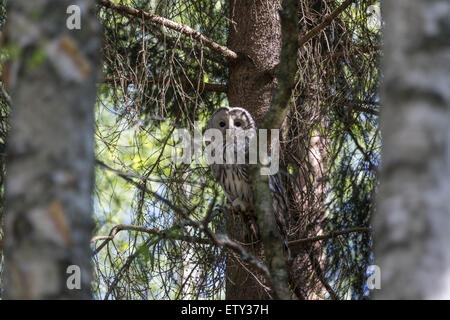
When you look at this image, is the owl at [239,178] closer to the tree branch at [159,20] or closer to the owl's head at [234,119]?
the owl's head at [234,119]

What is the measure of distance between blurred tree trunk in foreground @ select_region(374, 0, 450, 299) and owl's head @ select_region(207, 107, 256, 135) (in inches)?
112

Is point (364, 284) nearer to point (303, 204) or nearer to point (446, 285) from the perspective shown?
point (303, 204)

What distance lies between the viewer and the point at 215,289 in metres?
4.03

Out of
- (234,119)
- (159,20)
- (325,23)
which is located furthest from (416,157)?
(234,119)

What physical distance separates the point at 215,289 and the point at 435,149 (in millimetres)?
2774

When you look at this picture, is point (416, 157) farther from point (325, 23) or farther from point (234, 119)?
point (234, 119)

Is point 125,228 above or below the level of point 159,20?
below

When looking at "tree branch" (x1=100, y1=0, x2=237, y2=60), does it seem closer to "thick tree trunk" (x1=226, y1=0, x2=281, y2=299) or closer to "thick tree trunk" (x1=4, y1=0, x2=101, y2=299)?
"thick tree trunk" (x1=226, y1=0, x2=281, y2=299)

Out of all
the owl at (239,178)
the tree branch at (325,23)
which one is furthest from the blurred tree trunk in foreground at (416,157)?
the owl at (239,178)

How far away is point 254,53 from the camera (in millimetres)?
4477

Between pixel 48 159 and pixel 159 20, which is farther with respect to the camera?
pixel 159 20

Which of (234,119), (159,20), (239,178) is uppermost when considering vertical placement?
(159,20)

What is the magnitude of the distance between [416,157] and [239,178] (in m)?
3.08
